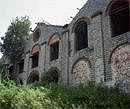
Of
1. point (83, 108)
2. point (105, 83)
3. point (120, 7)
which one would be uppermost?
point (120, 7)

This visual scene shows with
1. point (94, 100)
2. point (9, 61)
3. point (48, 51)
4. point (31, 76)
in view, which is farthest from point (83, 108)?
point (9, 61)

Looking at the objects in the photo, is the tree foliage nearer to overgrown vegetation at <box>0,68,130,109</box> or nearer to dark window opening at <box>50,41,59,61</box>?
dark window opening at <box>50,41,59,61</box>

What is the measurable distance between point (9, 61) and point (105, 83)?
51.8ft

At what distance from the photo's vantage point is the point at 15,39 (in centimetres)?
2784

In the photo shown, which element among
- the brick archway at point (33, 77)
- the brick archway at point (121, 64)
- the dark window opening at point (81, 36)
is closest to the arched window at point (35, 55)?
the brick archway at point (33, 77)

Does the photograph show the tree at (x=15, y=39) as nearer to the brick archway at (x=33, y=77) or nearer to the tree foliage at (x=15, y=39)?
the tree foliage at (x=15, y=39)

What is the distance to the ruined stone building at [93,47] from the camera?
1694cm

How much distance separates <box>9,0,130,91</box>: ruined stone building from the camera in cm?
1694

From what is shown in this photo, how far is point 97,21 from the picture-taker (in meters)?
19.0

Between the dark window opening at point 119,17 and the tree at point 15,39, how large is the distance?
12.1 metres

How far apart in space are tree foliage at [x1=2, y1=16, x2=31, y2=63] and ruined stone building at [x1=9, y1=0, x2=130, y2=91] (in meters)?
4.37

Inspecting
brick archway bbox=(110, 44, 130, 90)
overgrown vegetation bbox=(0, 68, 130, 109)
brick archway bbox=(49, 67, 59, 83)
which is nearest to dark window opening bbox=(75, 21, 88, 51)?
brick archway bbox=(49, 67, 59, 83)

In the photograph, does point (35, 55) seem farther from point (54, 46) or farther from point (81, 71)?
point (81, 71)

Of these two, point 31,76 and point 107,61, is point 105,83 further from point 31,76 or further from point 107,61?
point 31,76
